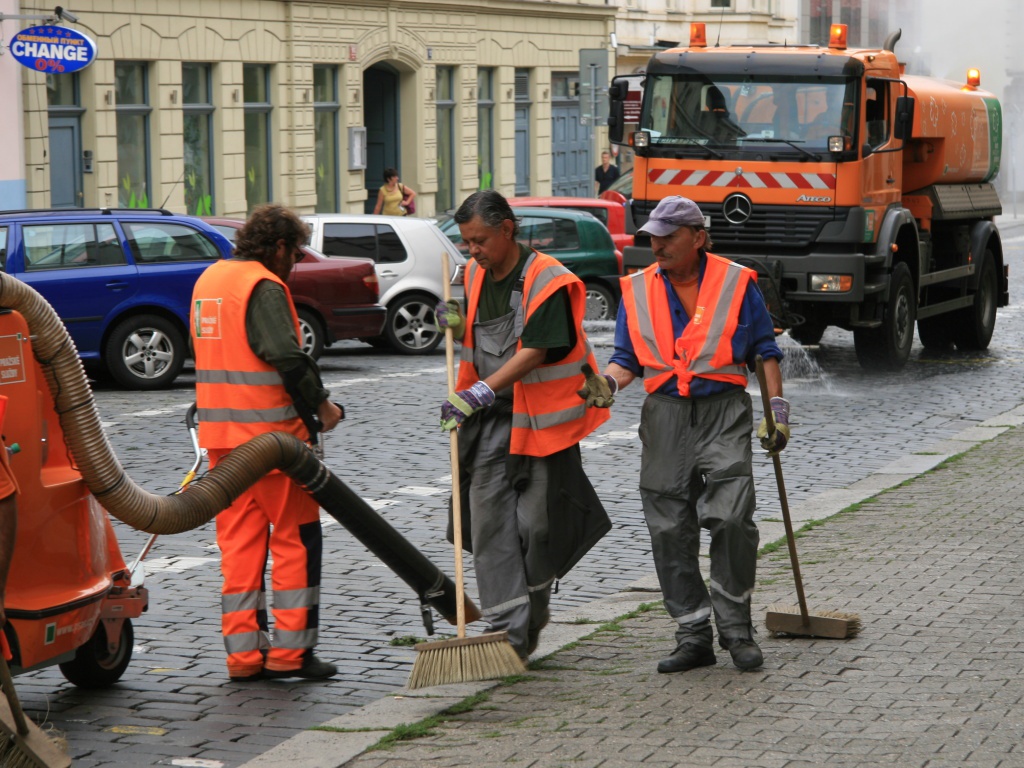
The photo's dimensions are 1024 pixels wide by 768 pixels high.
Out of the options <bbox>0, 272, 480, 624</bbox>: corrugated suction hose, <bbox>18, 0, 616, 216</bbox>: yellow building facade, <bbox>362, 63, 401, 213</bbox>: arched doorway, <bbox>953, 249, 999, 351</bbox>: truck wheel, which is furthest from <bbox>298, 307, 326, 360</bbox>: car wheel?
<bbox>362, 63, 401, 213</bbox>: arched doorway

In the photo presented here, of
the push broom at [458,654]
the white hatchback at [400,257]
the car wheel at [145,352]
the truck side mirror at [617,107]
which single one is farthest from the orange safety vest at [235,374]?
the white hatchback at [400,257]

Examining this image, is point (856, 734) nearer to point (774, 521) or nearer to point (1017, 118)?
point (774, 521)

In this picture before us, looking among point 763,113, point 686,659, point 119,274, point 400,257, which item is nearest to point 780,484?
point 686,659

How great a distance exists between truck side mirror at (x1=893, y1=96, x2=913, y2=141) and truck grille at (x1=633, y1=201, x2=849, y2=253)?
1086mm

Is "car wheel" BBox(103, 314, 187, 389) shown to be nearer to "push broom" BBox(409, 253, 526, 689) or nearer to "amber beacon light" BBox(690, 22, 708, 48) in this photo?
"amber beacon light" BBox(690, 22, 708, 48)

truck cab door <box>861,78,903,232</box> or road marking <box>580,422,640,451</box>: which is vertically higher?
truck cab door <box>861,78,903,232</box>

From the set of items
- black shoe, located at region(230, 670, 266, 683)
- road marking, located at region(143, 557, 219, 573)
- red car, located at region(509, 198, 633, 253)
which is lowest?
road marking, located at region(143, 557, 219, 573)

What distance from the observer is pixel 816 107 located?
1647cm

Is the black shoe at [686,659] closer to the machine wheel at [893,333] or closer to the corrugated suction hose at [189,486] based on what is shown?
the corrugated suction hose at [189,486]

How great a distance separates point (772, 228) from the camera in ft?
54.2

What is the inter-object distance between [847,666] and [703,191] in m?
10.5

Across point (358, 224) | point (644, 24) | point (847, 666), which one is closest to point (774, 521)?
point (847, 666)

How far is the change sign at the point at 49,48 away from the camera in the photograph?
22.9m

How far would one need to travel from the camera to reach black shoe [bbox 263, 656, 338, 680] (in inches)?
256
